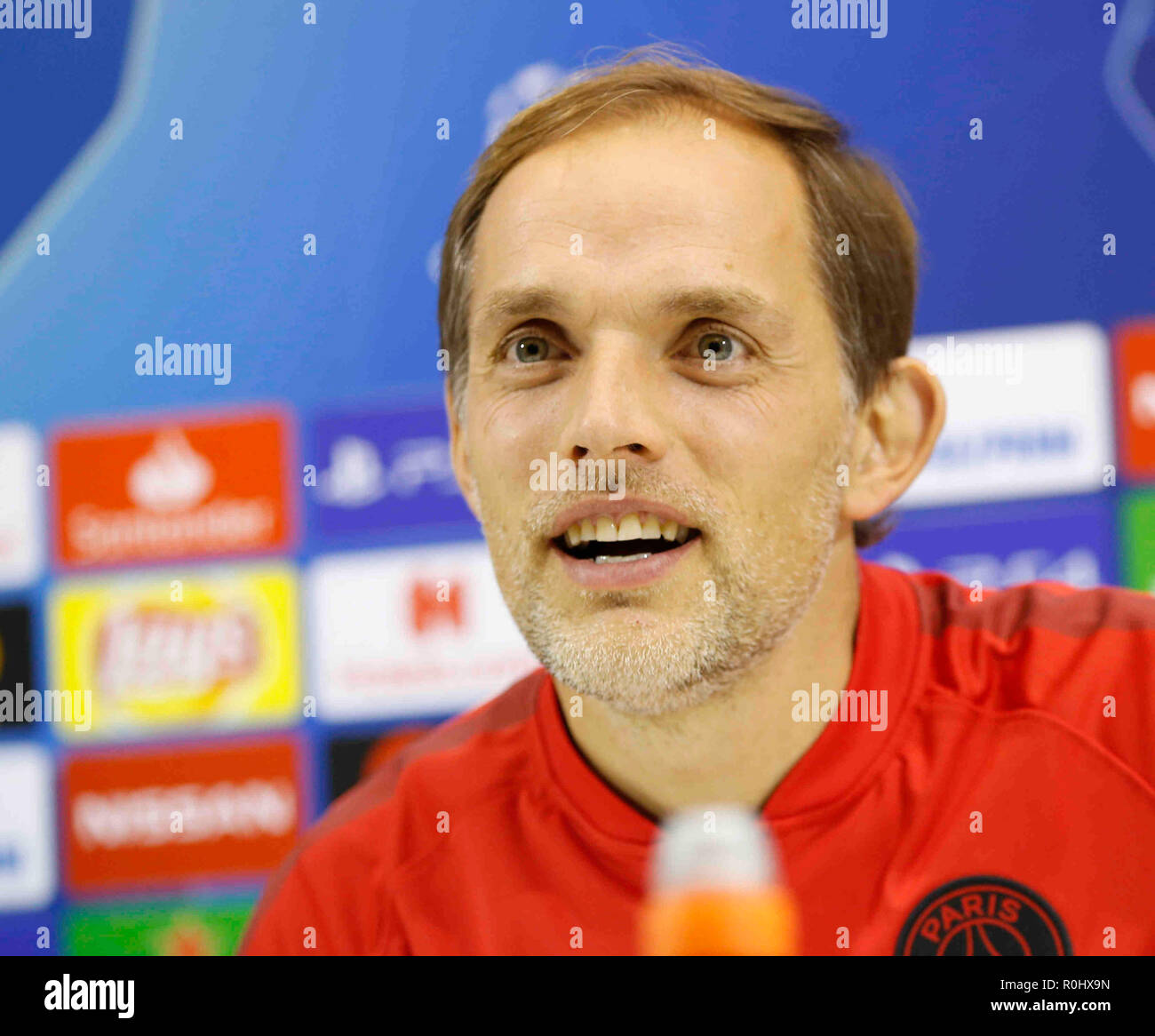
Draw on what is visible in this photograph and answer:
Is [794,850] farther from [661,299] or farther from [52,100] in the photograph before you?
[52,100]

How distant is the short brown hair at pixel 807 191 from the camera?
4.25ft

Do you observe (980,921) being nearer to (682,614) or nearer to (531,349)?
(682,614)

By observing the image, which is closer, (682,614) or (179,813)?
(682,614)

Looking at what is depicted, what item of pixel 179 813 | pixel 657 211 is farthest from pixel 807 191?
pixel 179 813

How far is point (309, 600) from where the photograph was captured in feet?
5.71

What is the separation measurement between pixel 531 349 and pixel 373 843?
60cm

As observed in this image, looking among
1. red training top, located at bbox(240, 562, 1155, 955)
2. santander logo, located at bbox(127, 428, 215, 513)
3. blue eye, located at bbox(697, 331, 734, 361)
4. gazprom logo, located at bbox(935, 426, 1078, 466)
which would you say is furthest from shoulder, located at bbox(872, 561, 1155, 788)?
santander logo, located at bbox(127, 428, 215, 513)

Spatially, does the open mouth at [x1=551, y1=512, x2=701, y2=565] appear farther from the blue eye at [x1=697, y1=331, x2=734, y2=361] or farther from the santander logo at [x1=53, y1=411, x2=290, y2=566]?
the santander logo at [x1=53, y1=411, x2=290, y2=566]

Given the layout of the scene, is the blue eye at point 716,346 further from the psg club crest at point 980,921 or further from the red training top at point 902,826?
the psg club crest at point 980,921

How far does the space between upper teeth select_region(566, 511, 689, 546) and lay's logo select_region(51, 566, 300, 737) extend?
691 millimetres

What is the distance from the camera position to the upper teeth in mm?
1188

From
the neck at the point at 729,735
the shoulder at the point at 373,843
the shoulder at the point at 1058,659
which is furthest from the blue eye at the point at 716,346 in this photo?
the shoulder at the point at 373,843

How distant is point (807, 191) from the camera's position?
1310 mm

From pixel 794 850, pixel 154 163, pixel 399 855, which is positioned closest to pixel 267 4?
pixel 154 163
